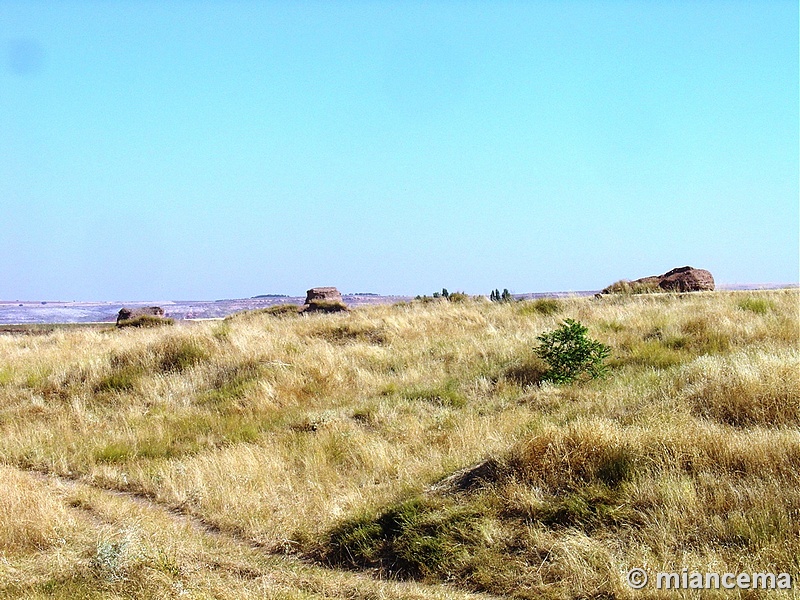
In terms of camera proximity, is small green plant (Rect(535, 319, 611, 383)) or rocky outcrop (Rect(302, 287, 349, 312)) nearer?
small green plant (Rect(535, 319, 611, 383))

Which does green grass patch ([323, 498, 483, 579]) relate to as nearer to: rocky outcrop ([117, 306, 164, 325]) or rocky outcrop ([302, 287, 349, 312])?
rocky outcrop ([302, 287, 349, 312])

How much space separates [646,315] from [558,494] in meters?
9.64

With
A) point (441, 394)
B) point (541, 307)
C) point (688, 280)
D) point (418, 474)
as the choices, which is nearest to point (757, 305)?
point (541, 307)

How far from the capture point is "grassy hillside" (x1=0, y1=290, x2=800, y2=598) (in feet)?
15.9

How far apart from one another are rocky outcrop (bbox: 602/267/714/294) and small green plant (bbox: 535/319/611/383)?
42.7ft

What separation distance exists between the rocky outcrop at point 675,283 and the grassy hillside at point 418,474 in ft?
34.6

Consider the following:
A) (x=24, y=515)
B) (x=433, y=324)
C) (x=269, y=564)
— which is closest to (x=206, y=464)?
(x=24, y=515)

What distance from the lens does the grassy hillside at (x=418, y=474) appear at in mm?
4840

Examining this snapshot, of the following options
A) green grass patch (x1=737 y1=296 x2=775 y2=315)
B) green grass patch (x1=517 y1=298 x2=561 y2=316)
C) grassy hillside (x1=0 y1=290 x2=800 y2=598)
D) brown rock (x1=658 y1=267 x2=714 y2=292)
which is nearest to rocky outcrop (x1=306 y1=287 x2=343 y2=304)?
brown rock (x1=658 y1=267 x2=714 y2=292)

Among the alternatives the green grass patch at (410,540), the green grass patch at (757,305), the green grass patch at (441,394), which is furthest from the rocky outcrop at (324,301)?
the green grass patch at (410,540)

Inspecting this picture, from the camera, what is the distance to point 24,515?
243 inches

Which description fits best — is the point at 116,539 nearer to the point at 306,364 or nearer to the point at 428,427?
the point at 428,427

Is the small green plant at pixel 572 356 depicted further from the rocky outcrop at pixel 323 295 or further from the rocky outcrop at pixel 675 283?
the rocky outcrop at pixel 323 295

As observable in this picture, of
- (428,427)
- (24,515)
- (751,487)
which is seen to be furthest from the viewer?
(428,427)
